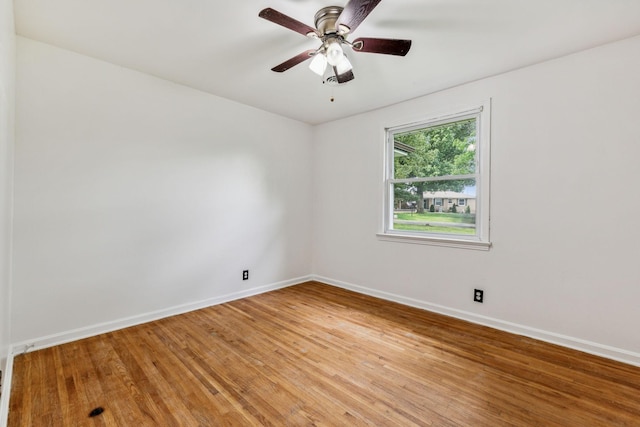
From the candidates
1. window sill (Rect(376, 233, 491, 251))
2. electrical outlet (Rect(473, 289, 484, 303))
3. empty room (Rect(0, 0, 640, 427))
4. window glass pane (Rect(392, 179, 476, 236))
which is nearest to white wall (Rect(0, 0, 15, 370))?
empty room (Rect(0, 0, 640, 427))

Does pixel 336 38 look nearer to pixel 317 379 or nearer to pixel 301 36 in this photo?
pixel 301 36

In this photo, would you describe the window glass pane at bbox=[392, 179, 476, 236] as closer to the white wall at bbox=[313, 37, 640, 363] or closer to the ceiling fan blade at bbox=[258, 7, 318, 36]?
the white wall at bbox=[313, 37, 640, 363]

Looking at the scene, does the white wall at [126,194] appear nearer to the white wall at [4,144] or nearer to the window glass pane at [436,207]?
the white wall at [4,144]

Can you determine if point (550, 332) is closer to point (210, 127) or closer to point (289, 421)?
point (289, 421)

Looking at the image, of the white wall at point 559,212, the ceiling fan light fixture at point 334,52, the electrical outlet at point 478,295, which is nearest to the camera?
the ceiling fan light fixture at point 334,52

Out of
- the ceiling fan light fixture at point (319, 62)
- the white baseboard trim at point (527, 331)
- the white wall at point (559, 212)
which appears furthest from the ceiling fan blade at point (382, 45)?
the white baseboard trim at point (527, 331)

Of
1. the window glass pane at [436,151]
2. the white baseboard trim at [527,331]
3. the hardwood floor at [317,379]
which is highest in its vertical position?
the window glass pane at [436,151]

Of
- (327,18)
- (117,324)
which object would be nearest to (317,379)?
(117,324)

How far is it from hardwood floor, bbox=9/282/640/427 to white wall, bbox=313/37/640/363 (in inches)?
12.9

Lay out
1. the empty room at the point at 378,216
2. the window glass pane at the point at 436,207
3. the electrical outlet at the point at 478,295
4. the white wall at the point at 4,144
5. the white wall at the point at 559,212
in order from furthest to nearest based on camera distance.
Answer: the window glass pane at the point at 436,207 → the electrical outlet at the point at 478,295 → the white wall at the point at 559,212 → the empty room at the point at 378,216 → the white wall at the point at 4,144

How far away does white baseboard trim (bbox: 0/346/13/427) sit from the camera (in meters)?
1.50

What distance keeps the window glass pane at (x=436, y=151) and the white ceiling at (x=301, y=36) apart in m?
0.50

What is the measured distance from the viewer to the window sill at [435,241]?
287cm

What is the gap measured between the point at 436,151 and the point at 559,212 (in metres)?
1.30
